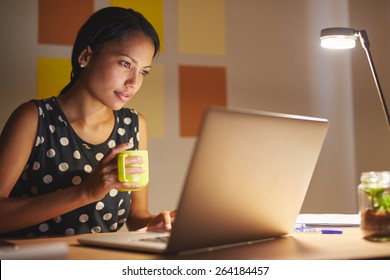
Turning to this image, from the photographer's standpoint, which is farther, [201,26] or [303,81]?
[303,81]

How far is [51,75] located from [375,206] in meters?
1.86

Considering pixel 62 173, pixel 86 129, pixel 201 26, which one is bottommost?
pixel 62 173

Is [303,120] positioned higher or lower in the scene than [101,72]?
lower

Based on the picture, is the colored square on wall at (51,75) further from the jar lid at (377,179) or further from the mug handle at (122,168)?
the jar lid at (377,179)

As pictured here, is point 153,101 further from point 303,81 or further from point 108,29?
point 108,29

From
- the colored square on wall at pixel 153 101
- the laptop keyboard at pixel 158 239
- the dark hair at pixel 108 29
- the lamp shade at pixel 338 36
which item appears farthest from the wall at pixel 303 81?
the laptop keyboard at pixel 158 239

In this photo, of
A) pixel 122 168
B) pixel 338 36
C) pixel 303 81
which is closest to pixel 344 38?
pixel 338 36

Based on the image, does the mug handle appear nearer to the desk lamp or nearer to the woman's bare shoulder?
the woman's bare shoulder

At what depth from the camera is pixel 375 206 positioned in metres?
1.10

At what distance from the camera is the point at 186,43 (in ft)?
9.30

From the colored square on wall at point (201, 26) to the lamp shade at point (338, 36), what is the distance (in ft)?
4.03
